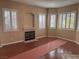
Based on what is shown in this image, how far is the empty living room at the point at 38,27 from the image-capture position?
508 centimetres

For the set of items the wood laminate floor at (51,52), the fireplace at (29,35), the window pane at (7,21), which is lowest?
the wood laminate floor at (51,52)

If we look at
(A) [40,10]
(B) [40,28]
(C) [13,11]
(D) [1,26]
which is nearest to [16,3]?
(C) [13,11]

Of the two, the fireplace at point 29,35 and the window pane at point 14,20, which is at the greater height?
the window pane at point 14,20

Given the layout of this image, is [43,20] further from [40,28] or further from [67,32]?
[67,32]

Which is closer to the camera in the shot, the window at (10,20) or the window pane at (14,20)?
the window at (10,20)

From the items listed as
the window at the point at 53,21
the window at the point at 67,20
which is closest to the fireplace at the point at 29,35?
the window at the point at 53,21

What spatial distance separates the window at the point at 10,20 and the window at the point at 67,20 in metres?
3.97

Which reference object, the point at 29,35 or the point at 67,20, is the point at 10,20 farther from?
the point at 67,20

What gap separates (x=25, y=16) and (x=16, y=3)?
122 centimetres

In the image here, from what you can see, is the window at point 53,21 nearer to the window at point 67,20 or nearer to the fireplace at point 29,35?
the window at point 67,20

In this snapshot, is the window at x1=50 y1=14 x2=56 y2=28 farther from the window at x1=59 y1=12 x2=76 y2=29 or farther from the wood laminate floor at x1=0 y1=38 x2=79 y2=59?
the wood laminate floor at x1=0 y1=38 x2=79 y2=59

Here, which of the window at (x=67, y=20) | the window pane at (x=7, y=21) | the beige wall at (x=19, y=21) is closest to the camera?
the beige wall at (x=19, y=21)

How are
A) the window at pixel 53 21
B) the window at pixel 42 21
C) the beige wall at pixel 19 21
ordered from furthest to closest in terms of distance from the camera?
the window at pixel 53 21, the window at pixel 42 21, the beige wall at pixel 19 21

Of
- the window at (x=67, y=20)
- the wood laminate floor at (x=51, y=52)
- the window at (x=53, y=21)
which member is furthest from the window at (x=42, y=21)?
the wood laminate floor at (x=51, y=52)
